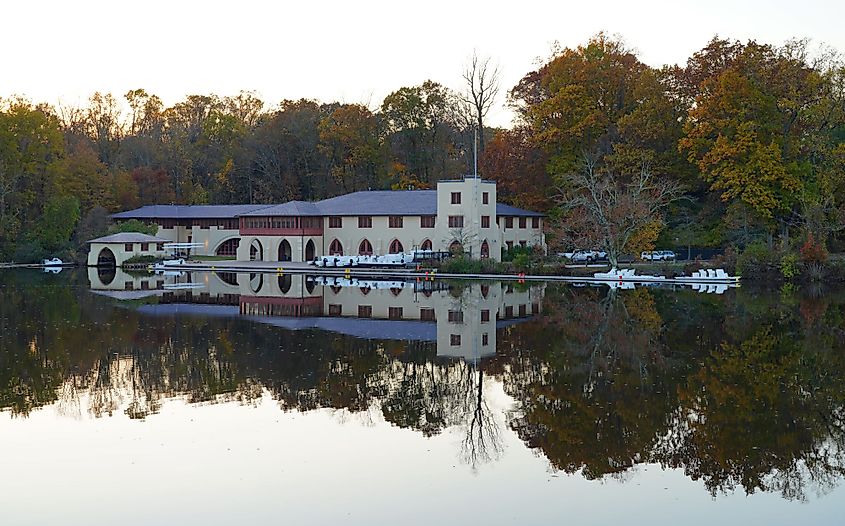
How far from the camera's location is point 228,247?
209ft

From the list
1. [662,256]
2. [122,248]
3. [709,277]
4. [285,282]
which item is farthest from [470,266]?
[122,248]

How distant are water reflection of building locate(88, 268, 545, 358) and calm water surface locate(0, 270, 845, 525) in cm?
26

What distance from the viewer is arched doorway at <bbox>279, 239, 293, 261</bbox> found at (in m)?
56.3

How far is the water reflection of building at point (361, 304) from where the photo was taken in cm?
2369

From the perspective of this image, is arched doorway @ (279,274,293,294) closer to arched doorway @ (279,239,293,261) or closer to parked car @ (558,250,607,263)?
arched doorway @ (279,239,293,261)

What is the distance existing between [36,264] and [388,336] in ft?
151

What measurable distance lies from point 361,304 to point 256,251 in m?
29.0

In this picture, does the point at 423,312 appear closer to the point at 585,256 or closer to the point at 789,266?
the point at 789,266

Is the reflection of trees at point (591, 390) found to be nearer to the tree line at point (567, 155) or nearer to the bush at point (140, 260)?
the tree line at point (567, 155)

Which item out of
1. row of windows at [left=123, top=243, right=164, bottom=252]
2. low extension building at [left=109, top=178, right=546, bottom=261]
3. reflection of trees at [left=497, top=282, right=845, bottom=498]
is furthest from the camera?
row of windows at [left=123, top=243, right=164, bottom=252]

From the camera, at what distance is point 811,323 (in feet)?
81.0

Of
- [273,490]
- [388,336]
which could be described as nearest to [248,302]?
A: [388,336]

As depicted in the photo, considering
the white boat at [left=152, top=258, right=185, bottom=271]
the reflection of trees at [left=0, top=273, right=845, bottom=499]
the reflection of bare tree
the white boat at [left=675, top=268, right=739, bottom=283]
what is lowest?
the reflection of bare tree

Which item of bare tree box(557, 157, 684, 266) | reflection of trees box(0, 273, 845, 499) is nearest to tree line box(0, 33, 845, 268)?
bare tree box(557, 157, 684, 266)
